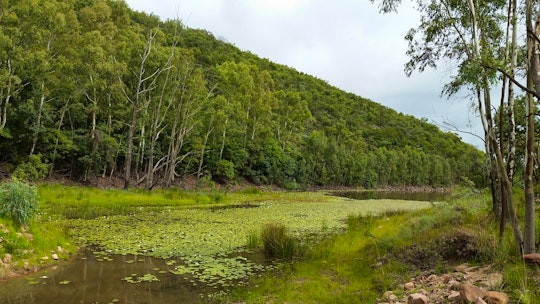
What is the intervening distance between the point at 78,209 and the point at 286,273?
1381cm

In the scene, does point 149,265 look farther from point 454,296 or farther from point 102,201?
point 102,201

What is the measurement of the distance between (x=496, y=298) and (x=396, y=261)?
469cm

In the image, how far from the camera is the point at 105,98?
36.3m

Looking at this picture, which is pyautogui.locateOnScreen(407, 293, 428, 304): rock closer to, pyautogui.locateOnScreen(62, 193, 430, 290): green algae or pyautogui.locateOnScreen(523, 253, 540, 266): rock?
pyautogui.locateOnScreen(523, 253, 540, 266): rock

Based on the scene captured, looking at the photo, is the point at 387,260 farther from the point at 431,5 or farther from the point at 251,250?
the point at 431,5

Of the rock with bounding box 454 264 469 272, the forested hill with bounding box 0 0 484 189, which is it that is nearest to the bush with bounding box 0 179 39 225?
the rock with bounding box 454 264 469 272

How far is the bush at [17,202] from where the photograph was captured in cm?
1003

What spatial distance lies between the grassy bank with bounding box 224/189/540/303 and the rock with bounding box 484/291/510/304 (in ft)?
0.58

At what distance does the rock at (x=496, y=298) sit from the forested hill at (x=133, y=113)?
8.09 metres

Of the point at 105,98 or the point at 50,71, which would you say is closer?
the point at 50,71

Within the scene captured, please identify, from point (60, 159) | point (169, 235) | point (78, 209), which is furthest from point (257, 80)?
point (169, 235)

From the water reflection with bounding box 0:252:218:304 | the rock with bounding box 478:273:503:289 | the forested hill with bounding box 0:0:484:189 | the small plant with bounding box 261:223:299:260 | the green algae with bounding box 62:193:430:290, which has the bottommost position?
the water reflection with bounding box 0:252:218:304

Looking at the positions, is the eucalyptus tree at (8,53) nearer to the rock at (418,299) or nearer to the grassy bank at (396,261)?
the grassy bank at (396,261)

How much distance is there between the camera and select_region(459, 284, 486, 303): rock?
17.7ft
